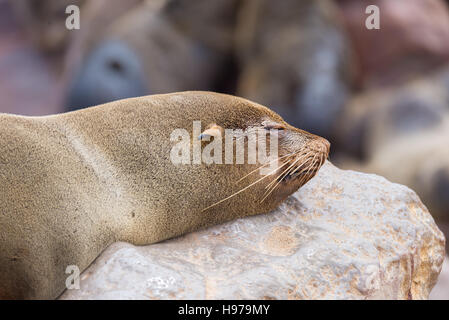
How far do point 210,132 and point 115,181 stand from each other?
16.0 inches

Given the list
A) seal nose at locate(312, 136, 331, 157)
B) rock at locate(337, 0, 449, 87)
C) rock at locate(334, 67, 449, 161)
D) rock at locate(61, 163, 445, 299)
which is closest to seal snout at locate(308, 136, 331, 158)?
seal nose at locate(312, 136, 331, 157)

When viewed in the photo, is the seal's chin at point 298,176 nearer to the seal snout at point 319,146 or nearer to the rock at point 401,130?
the seal snout at point 319,146

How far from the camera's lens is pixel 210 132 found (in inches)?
82.6

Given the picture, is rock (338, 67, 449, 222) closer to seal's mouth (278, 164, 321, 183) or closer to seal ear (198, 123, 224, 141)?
seal's mouth (278, 164, 321, 183)

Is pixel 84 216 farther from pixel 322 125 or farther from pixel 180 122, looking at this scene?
pixel 322 125

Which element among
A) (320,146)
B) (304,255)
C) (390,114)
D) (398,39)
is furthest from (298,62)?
(304,255)

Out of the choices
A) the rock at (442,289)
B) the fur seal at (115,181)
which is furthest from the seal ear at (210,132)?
the rock at (442,289)

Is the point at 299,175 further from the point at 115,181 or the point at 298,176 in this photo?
→ the point at 115,181

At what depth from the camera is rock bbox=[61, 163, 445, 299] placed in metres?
1.79

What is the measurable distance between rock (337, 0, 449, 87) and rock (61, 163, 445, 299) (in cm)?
437

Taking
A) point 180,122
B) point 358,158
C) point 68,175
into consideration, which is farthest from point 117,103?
point 358,158

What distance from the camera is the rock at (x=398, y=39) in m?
6.51

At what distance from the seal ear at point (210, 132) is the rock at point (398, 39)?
4908mm

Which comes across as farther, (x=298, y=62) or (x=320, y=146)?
(x=298, y=62)
